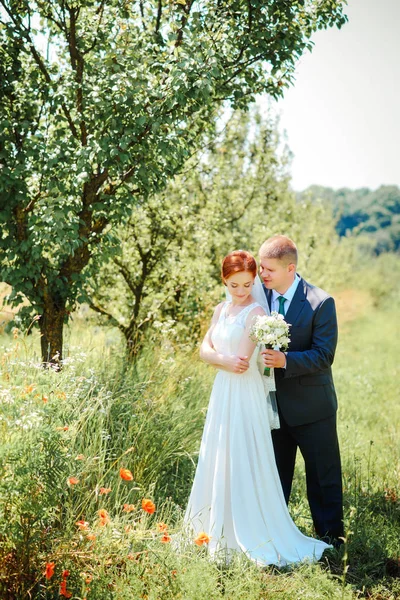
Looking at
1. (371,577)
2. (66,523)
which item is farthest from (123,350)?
(371,577)

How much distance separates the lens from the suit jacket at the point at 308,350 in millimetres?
4344

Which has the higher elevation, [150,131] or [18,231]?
[150,131]

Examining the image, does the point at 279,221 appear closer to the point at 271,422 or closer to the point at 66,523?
the point at 271,422

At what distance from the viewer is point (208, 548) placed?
4098 mm

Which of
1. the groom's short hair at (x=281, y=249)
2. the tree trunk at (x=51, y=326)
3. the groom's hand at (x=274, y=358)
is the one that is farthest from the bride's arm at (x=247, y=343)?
the tree trunk at (x=51, y=326)

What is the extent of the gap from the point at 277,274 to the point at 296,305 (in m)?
0.27

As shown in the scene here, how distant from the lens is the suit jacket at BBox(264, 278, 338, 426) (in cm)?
434

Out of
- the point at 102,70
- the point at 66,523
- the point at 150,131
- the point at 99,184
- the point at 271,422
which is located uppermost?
the point at 102,70

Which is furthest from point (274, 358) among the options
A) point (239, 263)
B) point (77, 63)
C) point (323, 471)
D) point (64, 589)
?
point (77, 63)

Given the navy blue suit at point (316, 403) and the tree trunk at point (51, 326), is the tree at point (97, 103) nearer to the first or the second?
the tree trunk at point (51, 326)

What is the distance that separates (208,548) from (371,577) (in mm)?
1148

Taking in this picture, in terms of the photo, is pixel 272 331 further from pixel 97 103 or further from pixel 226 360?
pixel 97 103

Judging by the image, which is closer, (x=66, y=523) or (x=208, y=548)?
(x=66, y=523)

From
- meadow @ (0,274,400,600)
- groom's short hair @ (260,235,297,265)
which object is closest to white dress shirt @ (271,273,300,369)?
groom's short hair @ (260,235,297,265)
